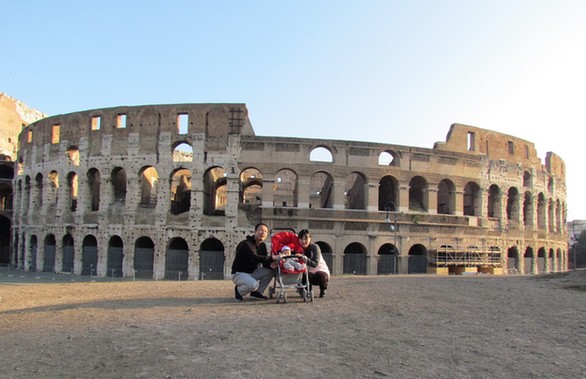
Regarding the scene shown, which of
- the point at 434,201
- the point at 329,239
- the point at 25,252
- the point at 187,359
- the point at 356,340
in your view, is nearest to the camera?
the point at 187,359

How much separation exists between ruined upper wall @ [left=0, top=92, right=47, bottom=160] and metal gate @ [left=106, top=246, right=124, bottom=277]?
20.4 m

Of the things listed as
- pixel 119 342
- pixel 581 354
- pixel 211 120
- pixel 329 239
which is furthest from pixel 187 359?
pixel 211 120

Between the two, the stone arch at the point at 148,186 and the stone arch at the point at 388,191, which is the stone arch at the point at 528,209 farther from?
the stone arch at the point at 148,186

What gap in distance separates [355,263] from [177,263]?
10272 mm

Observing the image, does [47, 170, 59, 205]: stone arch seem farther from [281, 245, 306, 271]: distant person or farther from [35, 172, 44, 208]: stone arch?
[281, 245, 306, 271]: distant person

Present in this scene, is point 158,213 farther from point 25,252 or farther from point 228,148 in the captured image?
point 25,252

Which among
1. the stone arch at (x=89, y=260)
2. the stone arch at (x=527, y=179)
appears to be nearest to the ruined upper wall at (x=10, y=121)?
the stone arch at (x=89, y=260)

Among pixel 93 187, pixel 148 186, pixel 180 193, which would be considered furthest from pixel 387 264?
pixel 93 187

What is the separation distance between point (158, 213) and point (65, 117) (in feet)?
32.9

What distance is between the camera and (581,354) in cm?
479

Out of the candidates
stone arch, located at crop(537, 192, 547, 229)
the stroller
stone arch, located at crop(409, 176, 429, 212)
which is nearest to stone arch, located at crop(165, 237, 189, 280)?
stone arch, located at crop(409, 176, 429, 212)

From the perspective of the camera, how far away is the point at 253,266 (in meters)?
8.10

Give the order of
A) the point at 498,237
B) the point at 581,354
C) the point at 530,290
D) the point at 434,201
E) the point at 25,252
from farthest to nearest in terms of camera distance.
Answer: the point at 25,252
the point at 498,237
the point at 434,201
the point at 530,290
the point at 581,354

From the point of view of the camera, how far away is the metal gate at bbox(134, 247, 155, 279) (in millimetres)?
23859
